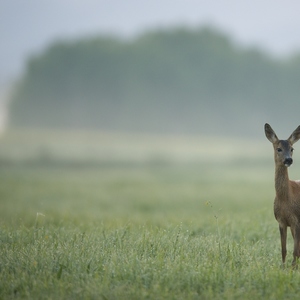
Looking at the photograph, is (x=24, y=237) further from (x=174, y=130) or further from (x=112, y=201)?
(x=174, y=130)

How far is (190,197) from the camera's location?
25953 millimetres

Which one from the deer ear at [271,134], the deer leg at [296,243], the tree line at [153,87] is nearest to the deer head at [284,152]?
the deer ear at [271,134]

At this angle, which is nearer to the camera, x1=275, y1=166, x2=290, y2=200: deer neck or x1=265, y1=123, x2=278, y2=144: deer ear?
x1=275, y1=166, x2=290, y2=200: deer neck

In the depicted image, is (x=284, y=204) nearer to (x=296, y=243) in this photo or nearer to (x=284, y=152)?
(x=296, y=243)

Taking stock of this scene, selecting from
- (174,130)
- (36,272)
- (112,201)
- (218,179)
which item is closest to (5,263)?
(36,272)

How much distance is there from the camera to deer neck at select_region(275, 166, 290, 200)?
28.6ft

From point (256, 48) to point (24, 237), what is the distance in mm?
98581

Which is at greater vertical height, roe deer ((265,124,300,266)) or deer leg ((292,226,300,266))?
roe deer ((265,124,300,266))

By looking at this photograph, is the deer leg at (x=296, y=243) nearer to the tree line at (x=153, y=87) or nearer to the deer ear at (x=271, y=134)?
the deer ear at (x=271, y=134)

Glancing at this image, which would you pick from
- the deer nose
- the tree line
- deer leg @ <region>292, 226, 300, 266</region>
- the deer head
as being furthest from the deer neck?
the tree line

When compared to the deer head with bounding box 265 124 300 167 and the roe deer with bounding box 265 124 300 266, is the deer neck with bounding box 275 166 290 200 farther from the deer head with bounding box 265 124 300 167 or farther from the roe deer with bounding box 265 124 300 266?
the deer head with bounding box 265 124 300 167

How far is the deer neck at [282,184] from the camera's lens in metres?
8.73

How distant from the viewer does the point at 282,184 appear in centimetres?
874

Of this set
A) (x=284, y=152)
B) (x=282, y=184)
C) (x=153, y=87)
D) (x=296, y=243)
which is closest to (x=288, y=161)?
(x=284, y=152)
